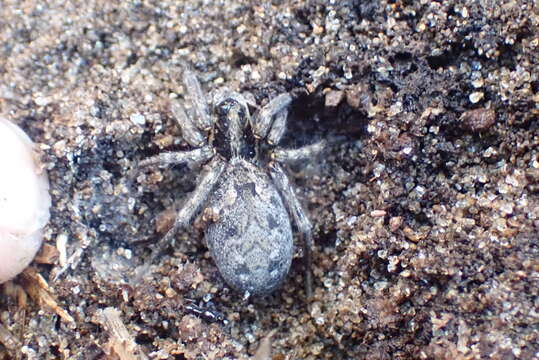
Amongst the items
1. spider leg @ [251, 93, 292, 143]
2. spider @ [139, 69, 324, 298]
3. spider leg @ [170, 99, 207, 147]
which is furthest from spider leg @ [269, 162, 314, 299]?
spider leg @ [170, 99, 207, 147]

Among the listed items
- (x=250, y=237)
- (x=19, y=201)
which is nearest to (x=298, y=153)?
(x=250, y=237)

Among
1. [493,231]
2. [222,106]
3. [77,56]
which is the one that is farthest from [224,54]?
[493,231]

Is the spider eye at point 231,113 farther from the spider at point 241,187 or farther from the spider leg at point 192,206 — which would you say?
the spider leg at point 192,206

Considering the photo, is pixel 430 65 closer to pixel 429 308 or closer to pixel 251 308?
pixel 429 308

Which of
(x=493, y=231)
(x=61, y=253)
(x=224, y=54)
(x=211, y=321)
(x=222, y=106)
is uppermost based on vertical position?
(x=224, y=54)

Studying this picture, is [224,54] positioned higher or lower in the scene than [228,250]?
higher

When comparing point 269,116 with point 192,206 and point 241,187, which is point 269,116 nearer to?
point 241,187
